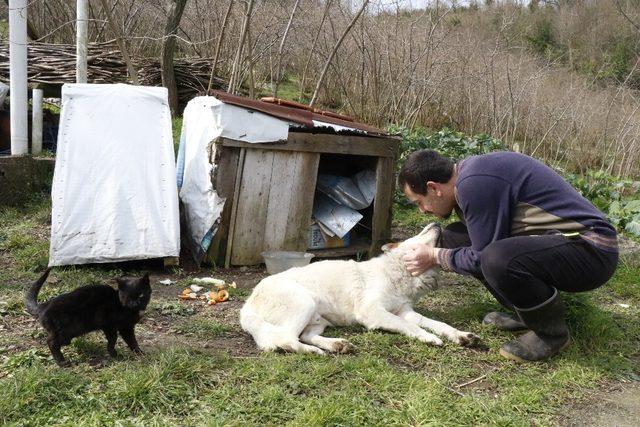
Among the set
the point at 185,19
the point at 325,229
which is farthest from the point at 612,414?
the point at 185,19

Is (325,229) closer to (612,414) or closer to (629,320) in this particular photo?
(629,320)

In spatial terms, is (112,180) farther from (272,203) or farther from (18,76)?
(18,76)

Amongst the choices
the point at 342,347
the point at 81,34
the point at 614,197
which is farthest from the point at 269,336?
the point at 614,197

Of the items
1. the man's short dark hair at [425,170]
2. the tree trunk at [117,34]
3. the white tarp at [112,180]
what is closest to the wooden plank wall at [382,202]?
the white tarp at [112,180]

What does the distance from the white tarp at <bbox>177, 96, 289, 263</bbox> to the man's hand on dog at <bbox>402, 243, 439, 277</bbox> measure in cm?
233

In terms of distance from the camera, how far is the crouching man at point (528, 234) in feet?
11.2

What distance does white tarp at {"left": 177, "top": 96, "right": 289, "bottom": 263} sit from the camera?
5699 millimetres

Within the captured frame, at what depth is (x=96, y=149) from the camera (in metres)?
5.62

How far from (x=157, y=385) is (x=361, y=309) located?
67.6 inches

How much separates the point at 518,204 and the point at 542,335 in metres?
0.90

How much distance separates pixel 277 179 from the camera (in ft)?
19.9

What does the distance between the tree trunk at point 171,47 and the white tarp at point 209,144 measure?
3528 millimetres

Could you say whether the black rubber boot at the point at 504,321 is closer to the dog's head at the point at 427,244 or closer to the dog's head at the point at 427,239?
the dog's head at the point at 427,244

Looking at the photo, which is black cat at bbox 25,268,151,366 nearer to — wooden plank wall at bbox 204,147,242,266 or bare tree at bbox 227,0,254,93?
wooden plank wall at bbox 204,147,242,266
